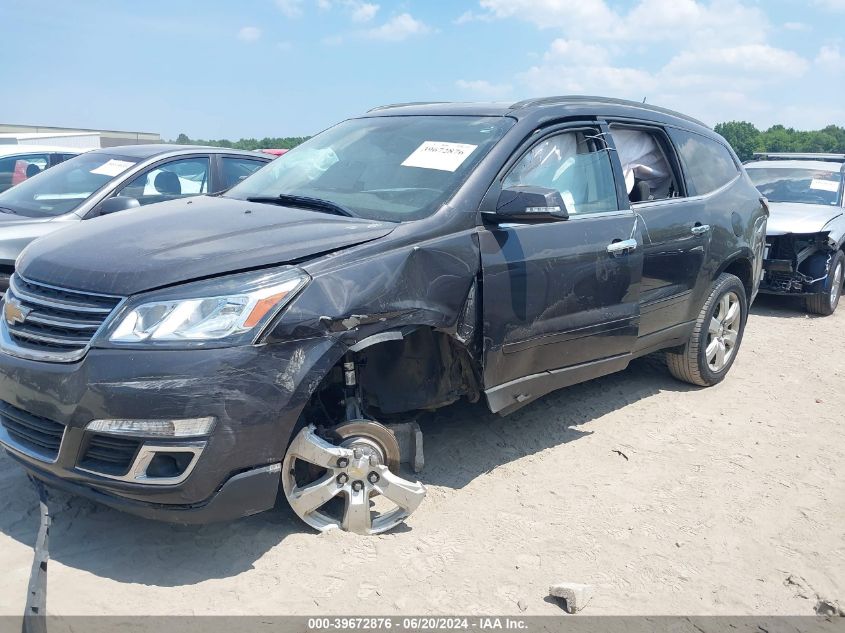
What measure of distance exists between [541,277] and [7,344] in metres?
2.40

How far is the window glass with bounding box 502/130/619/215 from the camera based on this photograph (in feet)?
13.4

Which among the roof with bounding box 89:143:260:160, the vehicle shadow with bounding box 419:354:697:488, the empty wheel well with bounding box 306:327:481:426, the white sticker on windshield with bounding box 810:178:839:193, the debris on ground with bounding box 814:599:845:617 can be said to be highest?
the roof with bounding box 89:143:260:160

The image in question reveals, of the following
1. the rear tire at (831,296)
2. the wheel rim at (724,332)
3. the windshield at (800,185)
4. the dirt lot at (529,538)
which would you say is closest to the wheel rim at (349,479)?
the dirt lot at (529,538)

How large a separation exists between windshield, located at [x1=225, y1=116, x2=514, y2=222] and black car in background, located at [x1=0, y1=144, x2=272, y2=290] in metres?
2.18

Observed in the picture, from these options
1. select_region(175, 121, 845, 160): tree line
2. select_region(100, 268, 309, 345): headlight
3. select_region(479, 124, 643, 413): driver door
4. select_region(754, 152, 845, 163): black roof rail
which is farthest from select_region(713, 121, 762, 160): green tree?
select_region(100, 268, 309, 345): headlight

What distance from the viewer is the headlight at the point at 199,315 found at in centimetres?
279

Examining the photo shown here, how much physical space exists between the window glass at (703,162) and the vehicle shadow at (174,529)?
6.81 feet

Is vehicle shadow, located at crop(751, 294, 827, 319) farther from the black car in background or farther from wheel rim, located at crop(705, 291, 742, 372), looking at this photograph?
the black car in background

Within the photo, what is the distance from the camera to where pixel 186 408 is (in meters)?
2.75

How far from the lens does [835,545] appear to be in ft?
11.5

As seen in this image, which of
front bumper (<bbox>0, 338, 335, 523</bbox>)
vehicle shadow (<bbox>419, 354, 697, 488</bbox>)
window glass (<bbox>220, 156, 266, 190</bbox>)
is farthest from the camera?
window glass (<bbox>220, 156, 266, 190</bbox>)

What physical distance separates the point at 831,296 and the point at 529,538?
6.69m

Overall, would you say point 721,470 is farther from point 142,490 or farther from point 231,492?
point 142,490

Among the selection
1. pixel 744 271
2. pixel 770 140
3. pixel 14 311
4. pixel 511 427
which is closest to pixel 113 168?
pixel 14 311
